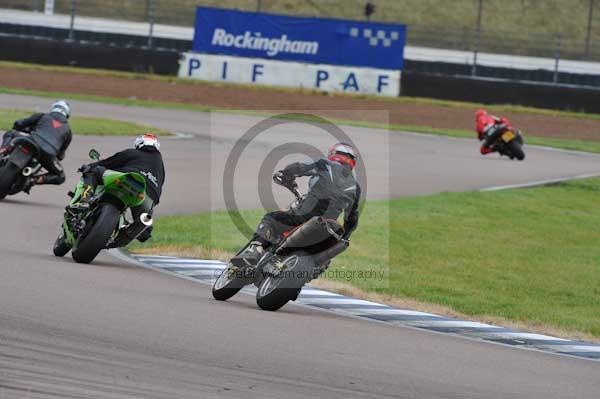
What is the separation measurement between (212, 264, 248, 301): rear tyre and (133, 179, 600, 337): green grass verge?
225 cm

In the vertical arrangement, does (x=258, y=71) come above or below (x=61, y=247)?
above

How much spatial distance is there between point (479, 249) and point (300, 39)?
21.3 meters

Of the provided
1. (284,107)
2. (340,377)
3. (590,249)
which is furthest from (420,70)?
(340,377)

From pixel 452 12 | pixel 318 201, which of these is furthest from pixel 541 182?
pixel 452 12

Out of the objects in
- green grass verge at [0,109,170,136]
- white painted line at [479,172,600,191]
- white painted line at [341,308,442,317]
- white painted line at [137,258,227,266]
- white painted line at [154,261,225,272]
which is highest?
green grass verge at [0,109,170,136]

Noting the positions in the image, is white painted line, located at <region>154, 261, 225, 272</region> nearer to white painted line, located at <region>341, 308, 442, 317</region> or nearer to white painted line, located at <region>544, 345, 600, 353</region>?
white painted line, located at <region>341, 308, 442, 317</region>

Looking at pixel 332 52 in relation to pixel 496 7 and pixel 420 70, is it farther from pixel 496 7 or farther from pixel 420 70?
pixel 496 7

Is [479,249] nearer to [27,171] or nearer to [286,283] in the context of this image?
[27,171]

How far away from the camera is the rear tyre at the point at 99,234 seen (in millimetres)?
11602

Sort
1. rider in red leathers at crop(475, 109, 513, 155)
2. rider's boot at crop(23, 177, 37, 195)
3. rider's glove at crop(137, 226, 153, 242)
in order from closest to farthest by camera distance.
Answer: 1. rider's glove at crop(137, 226, 153, 242)
2. rider's boot at crop(23, 177, 37, 195)
3. rider in red leathers at crop(475, 109, 513, 155)

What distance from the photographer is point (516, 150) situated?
2752 centimetres

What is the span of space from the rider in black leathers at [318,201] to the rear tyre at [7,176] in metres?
5.73

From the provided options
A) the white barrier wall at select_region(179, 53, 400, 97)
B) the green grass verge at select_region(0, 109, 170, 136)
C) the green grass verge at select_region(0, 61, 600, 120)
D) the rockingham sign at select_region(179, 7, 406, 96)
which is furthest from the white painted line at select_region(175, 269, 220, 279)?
the white barrier wall at select_region(179, 53, 400, 97)

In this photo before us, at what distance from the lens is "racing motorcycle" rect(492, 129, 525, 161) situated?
89.6 ft
